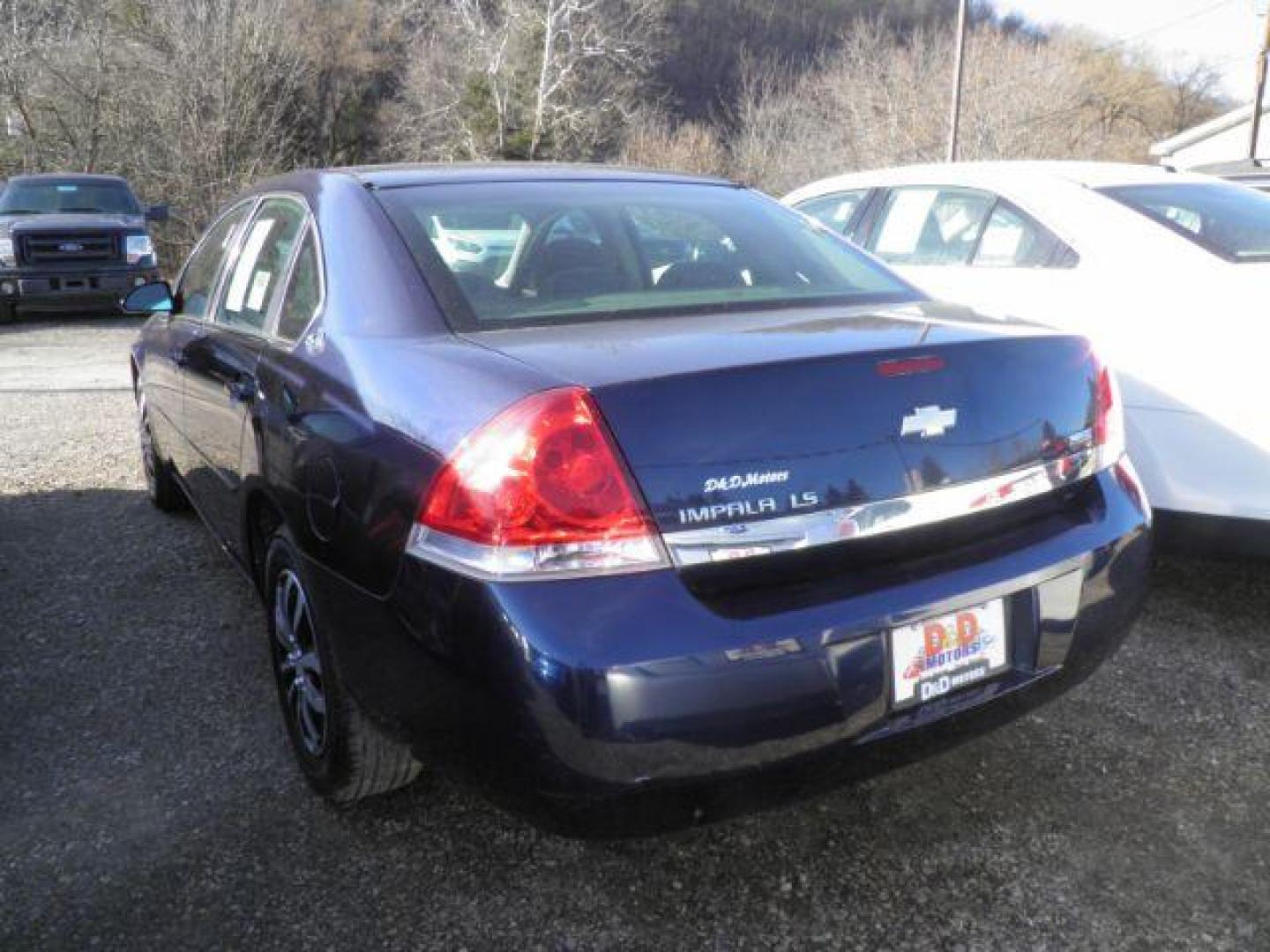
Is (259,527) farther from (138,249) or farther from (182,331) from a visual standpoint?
(138,249)

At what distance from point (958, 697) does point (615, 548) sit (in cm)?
77

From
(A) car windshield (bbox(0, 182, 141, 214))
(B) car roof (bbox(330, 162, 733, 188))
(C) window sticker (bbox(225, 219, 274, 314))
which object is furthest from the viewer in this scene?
(A) car windshield (bbox(0, 182, 141, 214))

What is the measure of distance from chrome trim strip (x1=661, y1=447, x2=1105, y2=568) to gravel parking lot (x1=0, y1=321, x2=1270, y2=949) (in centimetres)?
61

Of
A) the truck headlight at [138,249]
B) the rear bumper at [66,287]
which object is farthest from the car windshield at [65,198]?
the rear bumper at [66,287]

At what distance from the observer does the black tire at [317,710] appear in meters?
2.39

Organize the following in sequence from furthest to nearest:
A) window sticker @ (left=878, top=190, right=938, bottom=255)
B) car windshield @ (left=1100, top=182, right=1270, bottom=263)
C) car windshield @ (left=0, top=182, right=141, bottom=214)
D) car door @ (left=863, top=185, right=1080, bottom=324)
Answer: car windshield @ (left=0, top=182, right=141, bottom=214), window sticker @ (left=878, top=190, right=938, bottom=255), car door @ (left=863, top=185, right=1080, bottom=324), car windshield @ (left=1100, top=182, right=1270, bottom=263)

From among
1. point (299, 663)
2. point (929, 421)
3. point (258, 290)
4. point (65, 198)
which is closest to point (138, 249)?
point (65, 198)

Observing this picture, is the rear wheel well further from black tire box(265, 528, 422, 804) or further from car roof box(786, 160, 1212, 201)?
car roof box(786, 160, 1212, 201)

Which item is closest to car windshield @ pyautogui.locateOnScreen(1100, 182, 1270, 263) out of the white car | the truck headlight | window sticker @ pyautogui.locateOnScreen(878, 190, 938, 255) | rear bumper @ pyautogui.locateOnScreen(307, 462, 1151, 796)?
the white car

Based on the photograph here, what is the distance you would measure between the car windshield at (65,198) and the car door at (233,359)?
39.0 ft

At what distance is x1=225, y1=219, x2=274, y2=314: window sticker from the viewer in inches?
128

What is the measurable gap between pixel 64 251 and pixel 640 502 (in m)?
13.4

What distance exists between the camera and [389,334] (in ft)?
7.41

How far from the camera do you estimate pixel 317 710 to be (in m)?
2.61
